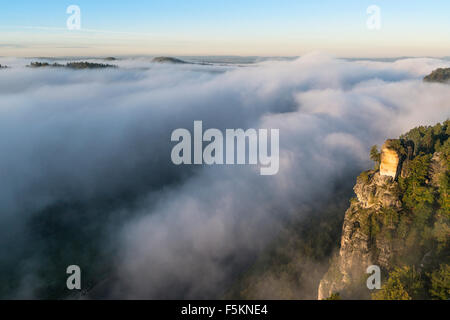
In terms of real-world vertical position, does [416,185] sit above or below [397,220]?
above

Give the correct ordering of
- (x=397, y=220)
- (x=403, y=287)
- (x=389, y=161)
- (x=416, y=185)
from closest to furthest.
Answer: (x=403, y=287)
(x=416, y=185)
(x=397, y=220)
(x=389, y=161)

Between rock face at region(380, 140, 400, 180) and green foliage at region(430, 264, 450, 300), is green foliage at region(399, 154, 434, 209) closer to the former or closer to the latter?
rock face at region(380, 140, 400, 180)

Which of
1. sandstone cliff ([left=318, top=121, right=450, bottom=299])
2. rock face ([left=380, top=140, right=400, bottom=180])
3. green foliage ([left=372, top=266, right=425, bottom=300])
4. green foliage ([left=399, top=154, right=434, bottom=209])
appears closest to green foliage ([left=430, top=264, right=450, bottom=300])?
green foliage ([left=372, top=266, right=425, bottom=300])

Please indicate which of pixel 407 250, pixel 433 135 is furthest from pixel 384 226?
pixel 433 135

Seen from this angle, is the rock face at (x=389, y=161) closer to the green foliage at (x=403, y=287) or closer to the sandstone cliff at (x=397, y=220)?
the sandstone cliff at (x=397, y=220)

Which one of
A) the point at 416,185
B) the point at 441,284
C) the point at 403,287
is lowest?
the point at 403,287

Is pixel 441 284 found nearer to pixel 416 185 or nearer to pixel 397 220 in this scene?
pixel 397 220

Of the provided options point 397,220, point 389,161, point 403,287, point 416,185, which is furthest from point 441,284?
point 389,161
